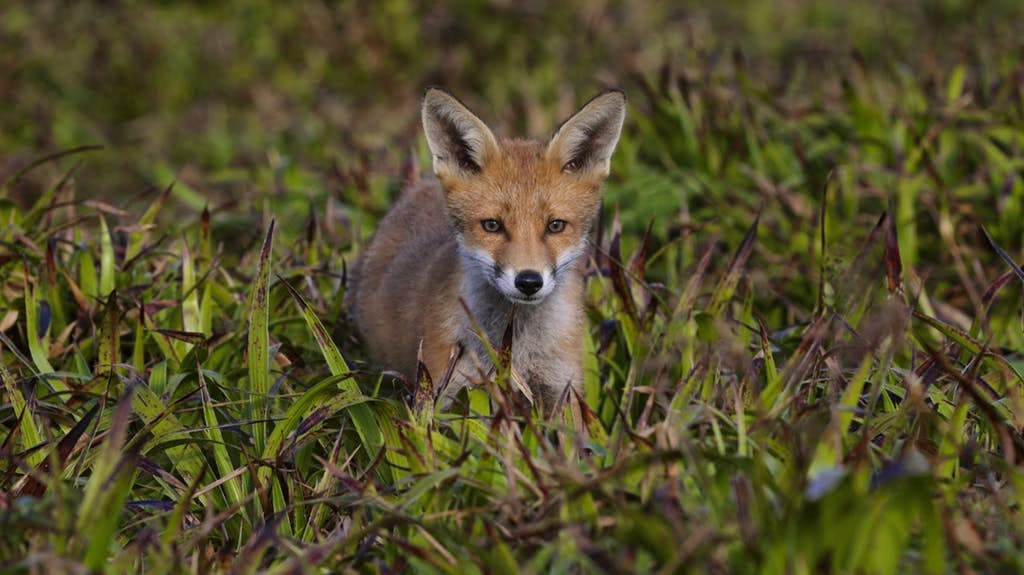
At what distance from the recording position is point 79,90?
9.73 metres

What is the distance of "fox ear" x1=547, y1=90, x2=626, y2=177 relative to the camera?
4359mm

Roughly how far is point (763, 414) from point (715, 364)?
77 cm

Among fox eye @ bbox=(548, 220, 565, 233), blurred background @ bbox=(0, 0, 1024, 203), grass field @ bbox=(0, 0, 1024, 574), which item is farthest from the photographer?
blurred background @ bbox=(0, 0, 1024, 203)

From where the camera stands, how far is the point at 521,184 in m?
4.36

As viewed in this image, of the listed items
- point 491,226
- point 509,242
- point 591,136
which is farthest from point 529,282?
point 591,136

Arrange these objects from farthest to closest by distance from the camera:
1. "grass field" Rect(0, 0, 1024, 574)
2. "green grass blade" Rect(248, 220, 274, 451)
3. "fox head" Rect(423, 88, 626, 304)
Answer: "fox head" Rect(423, 88, 626, 304) → "green grass blade" Rect(248, 220, 274, 451) → "grass field" Rect(0, 0, 1024, 574)

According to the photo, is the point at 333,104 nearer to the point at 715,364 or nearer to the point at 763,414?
the point at 715,364

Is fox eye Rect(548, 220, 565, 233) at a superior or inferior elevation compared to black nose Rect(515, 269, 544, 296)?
superior

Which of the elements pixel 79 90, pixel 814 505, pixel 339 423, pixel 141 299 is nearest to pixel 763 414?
pixel 814 505

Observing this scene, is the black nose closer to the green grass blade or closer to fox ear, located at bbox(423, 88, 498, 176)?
fox ear, located at bbox(423, 88, 498, 176)

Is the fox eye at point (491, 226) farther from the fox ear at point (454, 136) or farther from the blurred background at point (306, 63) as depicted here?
the blurred background at point (306, 63)

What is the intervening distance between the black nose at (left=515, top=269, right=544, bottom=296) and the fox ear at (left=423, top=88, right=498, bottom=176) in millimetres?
644

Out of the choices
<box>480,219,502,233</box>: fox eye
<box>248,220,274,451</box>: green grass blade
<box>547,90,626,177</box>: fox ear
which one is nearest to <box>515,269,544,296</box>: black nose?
<box>480,219,502,233</box>: fox eye

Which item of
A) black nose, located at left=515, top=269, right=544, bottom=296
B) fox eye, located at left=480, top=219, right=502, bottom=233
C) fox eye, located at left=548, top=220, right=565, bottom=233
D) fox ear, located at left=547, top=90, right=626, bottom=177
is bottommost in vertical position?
black nose, located at left=515, top=269, right=544, bottom=296
